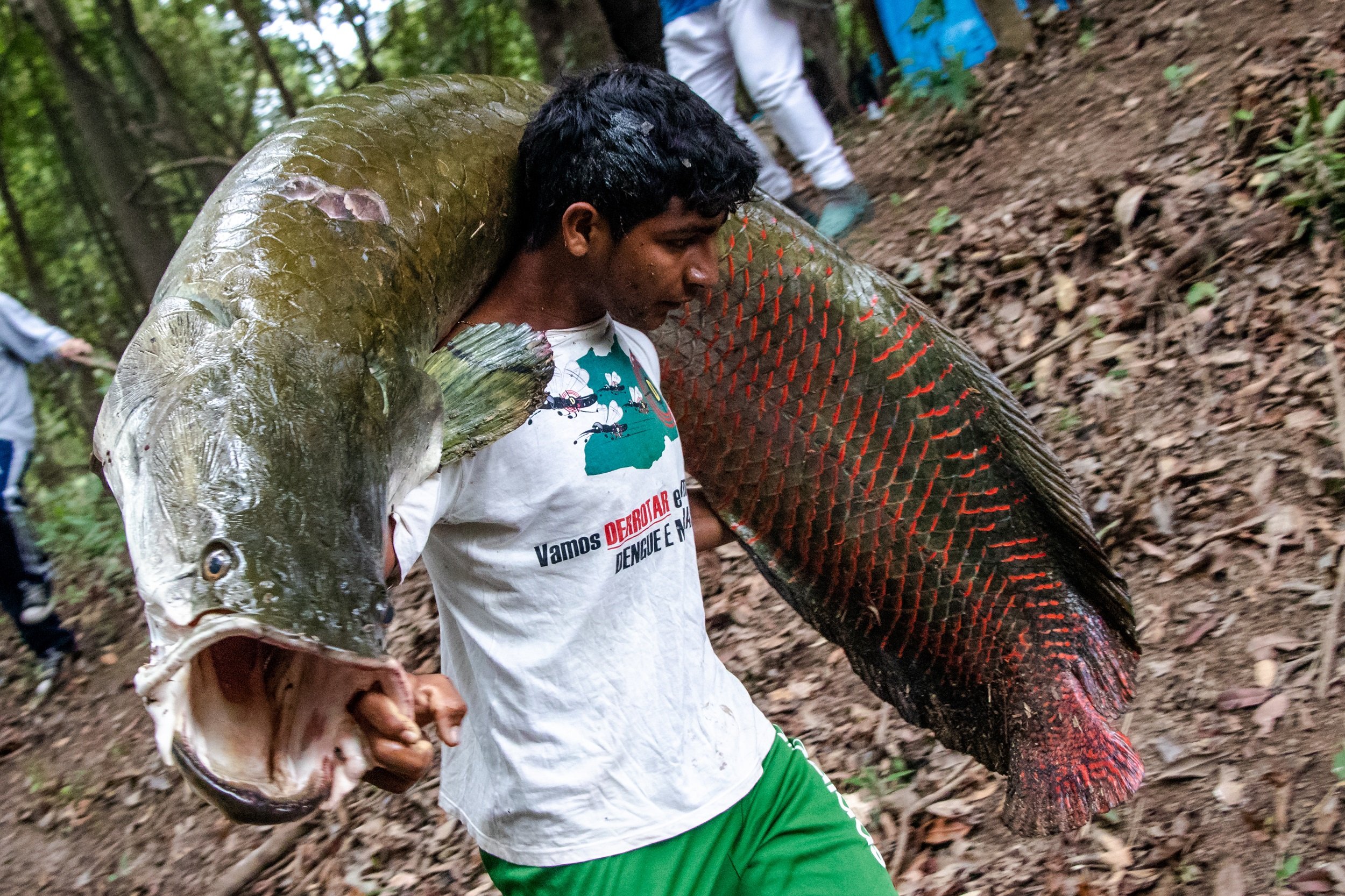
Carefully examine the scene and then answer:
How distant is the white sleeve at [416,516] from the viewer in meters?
1.43

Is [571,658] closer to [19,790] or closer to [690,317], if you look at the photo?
[690,317]

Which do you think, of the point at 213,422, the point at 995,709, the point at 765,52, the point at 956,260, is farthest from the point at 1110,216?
the point at 213,422

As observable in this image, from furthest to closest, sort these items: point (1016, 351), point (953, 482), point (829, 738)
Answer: point (1016, 351)
point (829, 738)
point (953, 482)

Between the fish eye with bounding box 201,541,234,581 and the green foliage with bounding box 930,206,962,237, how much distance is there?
456 cm

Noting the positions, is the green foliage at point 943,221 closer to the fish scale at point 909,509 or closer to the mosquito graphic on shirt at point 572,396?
the fish scale at point 909,509

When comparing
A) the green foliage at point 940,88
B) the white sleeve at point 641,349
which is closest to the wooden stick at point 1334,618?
the white sleeve at point 641,349

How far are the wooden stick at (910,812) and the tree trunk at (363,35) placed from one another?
6730mm

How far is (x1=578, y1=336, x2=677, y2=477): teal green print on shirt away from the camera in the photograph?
1783 millimetres

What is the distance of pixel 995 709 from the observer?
2.56m

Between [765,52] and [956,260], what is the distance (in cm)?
135

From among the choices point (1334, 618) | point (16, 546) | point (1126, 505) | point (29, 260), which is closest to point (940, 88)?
point (1126, 505)

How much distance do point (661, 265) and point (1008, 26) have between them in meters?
5.37

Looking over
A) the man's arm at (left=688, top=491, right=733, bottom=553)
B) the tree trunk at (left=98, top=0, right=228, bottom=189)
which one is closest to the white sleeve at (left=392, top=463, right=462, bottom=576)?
the man's arm at (left=688, top=491, right=733, bottom=553)

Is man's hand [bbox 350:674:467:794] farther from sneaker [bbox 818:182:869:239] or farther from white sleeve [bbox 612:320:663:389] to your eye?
sneaker [bbox 818:182:869:239]
